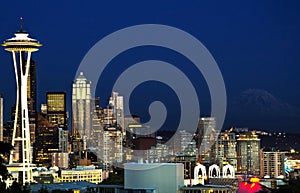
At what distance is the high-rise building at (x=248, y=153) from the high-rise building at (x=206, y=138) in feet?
6.37

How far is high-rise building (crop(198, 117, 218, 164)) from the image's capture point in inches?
1966

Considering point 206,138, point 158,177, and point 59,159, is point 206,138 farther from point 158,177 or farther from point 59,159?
point 158,177

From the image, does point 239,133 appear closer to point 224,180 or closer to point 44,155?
point 44,155

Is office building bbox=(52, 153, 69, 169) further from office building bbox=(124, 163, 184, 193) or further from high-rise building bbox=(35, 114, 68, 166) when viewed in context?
office building bbox=(124, 163, 184, 193)

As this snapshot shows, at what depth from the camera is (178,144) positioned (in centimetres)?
5112

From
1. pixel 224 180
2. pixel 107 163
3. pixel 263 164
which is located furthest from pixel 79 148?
pixel 224 180

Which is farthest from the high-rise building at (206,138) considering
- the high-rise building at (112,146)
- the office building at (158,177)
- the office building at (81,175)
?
the office building at (158,177)

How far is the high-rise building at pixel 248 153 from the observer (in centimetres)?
5103

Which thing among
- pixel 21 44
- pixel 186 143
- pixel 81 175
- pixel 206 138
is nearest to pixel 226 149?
pixel 206 138

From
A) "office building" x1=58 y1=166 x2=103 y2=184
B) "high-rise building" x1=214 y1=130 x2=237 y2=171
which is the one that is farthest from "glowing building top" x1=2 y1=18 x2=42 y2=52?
"high-rise building" x1=214 y1=130 x2=237 y2=171

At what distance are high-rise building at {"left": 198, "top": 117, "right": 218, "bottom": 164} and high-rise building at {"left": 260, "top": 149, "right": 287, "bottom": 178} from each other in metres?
3.39

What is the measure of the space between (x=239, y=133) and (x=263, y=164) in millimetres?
6896

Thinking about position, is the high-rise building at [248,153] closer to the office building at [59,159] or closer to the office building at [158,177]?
the office building at [59,159]

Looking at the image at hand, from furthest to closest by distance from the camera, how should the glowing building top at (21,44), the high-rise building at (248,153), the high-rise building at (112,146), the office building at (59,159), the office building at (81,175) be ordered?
1. the office building at (59,159)
2. the high-rise building at (112,146)
3. the high-rise building at (248,153)
4. the office building at (81,175)
5. the glowing building top at (21,44)
